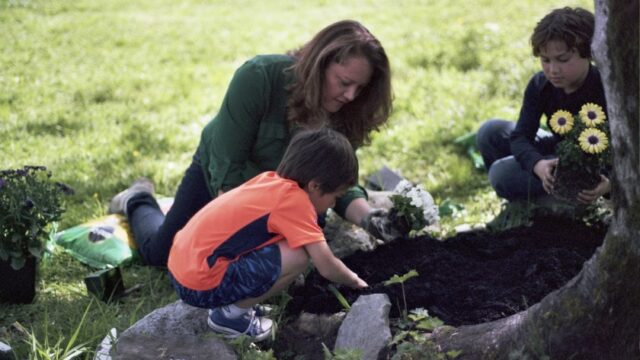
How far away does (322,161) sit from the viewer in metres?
3.12

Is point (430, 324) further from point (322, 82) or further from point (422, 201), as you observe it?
point (322, 82)

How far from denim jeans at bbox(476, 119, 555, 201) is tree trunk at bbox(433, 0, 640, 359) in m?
1.81

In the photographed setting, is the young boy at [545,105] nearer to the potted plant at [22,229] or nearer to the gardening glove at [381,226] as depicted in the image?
the gardening glove at [381,226]

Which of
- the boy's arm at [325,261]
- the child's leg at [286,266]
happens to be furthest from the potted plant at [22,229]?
the boy's arm at [325,261]

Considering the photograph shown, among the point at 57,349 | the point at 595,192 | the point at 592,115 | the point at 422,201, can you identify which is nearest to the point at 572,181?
the point at 595,192

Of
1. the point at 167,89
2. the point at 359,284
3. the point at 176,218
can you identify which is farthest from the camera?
the point at 167,89

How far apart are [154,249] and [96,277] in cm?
51

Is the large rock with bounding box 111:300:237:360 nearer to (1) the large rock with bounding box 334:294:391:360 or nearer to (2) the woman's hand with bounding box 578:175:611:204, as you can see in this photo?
(1) the large rock with bounding box 334:294:391:360

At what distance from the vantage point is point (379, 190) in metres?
4.99

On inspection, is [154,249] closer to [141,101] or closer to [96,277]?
[96,277]

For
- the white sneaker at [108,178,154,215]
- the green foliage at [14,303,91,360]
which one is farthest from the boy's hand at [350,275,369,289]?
the white sneaker at [108,178,154,215]

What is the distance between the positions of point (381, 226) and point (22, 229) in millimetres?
1634

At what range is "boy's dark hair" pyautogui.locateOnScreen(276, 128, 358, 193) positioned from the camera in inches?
123

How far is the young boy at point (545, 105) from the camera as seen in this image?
373 cm
